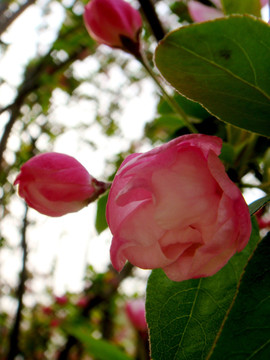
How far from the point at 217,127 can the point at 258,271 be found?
363 millimetres

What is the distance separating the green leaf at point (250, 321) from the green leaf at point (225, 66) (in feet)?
0.43

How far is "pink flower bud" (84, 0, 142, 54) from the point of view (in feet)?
1.94

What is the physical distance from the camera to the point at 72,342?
176 centimetres

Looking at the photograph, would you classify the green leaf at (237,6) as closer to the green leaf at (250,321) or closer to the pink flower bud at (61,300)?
the green leaf at (250,321)

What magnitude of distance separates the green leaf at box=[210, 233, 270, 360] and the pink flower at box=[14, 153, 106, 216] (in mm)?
241

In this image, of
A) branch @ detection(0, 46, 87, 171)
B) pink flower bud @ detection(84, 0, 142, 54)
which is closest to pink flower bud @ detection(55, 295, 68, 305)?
branch @ detection(0, 46, 87, 171)

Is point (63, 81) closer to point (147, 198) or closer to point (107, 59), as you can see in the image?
point (107, 59)

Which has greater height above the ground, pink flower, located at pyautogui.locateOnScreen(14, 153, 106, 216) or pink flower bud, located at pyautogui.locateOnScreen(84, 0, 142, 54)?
pink flower bud, located at pyautogui.locateOnScreen(84, 0, 142, 54)

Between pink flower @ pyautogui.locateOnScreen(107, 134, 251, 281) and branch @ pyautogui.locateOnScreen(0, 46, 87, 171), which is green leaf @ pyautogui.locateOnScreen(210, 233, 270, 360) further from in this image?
branch @ pyautogui.locateOnScreen(0, 46, 87, 171)

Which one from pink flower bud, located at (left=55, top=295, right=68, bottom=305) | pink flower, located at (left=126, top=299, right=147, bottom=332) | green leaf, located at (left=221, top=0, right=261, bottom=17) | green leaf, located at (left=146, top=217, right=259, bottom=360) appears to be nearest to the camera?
green leaf, located at (left=146, top=217, right=259, bottom=360)

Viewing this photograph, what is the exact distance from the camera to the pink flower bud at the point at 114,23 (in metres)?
0.59

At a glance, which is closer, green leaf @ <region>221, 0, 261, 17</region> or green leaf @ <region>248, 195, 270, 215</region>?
green leaf @ <region>248, 195, 270, 215</region>

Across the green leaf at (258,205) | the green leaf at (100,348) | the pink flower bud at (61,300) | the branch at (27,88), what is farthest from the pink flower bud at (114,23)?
the pink flower bud at (61,300)

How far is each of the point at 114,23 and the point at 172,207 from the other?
39 cm
